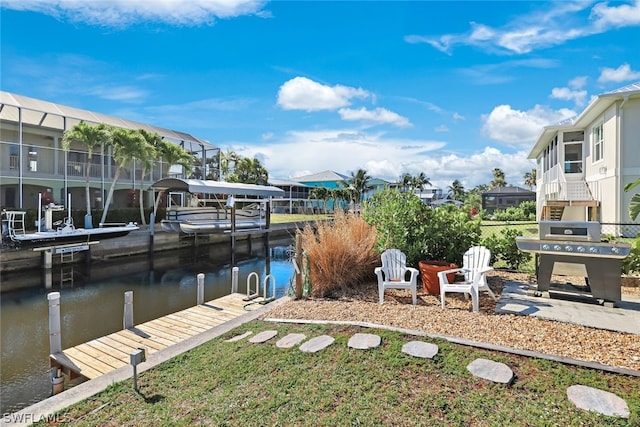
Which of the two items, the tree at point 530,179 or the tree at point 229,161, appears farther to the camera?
the tree at point 530,179

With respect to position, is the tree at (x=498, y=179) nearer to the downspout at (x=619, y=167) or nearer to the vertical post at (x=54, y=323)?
the downspout at (x=619, y=167)

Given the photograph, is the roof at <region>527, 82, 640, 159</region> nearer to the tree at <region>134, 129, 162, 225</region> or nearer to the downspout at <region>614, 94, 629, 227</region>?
the downspout at <region>614, 94, 629, 227</region>

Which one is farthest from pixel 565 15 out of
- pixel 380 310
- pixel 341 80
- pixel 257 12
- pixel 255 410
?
pixel 255 410

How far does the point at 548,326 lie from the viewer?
382 centimetres

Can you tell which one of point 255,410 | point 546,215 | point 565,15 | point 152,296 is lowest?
point 152,296

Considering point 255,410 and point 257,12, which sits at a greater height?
point 257,12

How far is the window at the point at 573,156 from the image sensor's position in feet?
48.8

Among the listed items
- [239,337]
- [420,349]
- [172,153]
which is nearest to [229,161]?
[172,153]

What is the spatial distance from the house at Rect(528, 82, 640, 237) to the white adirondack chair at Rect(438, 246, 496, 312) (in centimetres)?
551

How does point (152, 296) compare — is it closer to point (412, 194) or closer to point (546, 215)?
point (412, 194)

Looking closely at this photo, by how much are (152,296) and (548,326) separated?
386 inches

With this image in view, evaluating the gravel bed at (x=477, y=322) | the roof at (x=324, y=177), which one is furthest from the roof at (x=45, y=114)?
the roof at (x=324, y=177)

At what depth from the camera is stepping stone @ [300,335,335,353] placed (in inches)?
141

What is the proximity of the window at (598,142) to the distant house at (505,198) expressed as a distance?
88.0 ft
